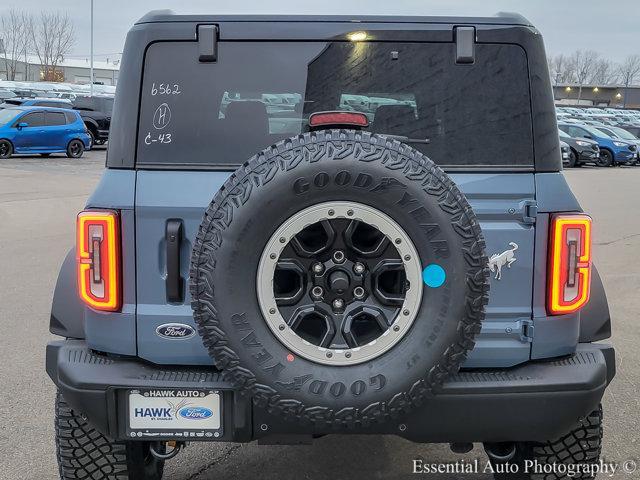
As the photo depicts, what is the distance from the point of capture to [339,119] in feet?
8.34

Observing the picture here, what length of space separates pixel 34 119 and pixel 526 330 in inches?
823

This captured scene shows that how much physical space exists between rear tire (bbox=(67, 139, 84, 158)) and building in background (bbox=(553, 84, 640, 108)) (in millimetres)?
98018

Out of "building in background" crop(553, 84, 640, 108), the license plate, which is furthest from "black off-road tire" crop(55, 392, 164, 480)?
"building in background" crop(553, 84, 640, 108)

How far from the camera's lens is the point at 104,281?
101 inches

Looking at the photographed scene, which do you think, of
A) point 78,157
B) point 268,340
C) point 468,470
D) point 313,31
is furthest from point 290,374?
point 78,157

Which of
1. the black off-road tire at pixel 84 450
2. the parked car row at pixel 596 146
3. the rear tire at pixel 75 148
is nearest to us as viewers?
the black off-road tire at pixel 84 450

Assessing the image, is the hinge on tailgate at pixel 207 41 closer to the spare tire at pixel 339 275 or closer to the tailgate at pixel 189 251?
the tailgate at pixel 189 251

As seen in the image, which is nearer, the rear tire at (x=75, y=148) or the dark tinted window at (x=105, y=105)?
the rear tire at (x=75, y=148)

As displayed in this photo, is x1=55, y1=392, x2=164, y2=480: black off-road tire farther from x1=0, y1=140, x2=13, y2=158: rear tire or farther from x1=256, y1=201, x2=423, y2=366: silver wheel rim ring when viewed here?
x1=0, y1=140, x2=13, y2=158: rear tire

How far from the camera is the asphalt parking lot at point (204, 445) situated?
135 inches

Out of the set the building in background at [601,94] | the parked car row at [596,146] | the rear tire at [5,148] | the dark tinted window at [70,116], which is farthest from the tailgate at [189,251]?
the building in background at [601,94]

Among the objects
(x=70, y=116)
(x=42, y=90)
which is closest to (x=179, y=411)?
(x=70, y=116)

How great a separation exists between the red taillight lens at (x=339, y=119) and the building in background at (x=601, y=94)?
114 meters

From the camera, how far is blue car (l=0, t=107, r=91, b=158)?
2067 centimetres
